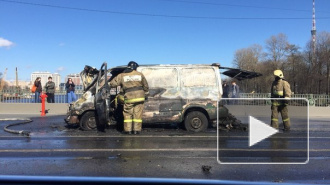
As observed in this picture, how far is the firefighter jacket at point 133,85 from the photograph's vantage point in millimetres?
7812

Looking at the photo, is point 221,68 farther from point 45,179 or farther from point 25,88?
point 25,88

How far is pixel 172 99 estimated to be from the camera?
845 centimetres

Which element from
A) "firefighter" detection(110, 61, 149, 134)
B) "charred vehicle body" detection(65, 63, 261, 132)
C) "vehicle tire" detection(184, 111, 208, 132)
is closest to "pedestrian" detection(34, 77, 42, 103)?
"charred vehicle body" detection(65, 63, 261, 132)

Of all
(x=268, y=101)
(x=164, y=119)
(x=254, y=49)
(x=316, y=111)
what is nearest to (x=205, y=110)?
(x=164, y=119)

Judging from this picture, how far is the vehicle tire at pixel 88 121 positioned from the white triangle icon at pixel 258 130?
14.6 feet

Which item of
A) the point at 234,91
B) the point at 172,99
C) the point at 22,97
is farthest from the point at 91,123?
the point at 22,97

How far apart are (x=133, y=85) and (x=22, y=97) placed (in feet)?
34.7

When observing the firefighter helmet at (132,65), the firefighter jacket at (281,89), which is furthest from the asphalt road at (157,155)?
the firefighter helmet at (132,65)

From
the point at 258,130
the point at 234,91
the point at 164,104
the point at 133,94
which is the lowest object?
the point at 258,130

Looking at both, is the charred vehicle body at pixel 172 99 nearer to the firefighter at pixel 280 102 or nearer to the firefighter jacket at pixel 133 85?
the firefighter jacket at pixel 133 85

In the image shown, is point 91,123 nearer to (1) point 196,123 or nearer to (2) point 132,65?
(2) point 132,65

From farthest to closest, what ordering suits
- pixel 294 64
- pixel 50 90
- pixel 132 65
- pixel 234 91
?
pixel 294 64, pixel 50 90, pixel 234 91, pixel 132 65

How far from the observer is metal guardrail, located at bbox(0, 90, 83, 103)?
15883 millimetres

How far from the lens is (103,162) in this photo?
16.7 ft
